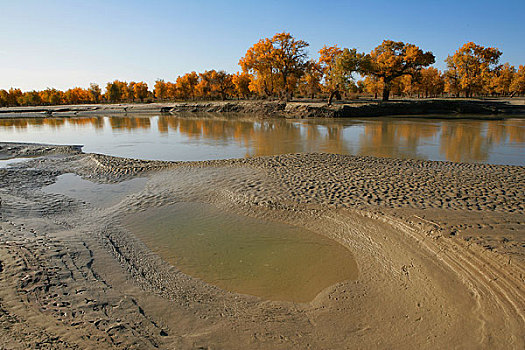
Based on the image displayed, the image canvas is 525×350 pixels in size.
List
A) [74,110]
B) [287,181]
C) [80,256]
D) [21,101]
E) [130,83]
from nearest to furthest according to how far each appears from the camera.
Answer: [80,256]
[287,181]
[74,110]
[130,83]
[21,101]

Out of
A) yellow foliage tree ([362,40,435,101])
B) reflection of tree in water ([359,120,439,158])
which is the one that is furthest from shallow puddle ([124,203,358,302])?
yellow foliage tree ([362,40,435,101])

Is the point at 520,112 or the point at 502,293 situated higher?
the point at 520,112

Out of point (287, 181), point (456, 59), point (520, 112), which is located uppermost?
point (456, 59)

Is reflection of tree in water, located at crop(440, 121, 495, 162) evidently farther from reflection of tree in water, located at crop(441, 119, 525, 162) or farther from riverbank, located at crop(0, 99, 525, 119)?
riverbank, located at crop(0, 99, 525, 119)

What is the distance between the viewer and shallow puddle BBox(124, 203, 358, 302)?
15.8ft

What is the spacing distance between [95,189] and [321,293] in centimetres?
824

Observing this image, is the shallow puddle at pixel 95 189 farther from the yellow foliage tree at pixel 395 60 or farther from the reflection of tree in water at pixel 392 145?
the yellow foliage tree at pixel 395 60

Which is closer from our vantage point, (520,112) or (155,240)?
(155,240)

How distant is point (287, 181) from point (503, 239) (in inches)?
206

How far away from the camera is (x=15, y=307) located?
3889mm

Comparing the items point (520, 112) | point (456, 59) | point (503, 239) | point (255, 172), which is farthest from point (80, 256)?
point (456, 59)

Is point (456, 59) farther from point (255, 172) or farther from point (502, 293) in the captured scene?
point (502, 293)

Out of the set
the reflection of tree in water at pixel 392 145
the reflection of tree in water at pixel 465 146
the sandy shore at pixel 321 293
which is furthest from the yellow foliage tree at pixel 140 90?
the sandy shore at pixel 321 293

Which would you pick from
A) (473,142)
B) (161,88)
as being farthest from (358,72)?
(161,88)
